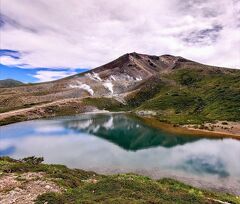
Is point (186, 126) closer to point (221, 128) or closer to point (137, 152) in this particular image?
point (221, 128)

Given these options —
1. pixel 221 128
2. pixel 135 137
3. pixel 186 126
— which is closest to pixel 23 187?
pixel 135 137

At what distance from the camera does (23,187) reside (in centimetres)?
2914

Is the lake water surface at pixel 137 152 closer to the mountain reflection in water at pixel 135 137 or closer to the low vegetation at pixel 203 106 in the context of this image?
the mountain reflection in water at pixel 135 137

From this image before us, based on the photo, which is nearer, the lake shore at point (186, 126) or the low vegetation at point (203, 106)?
the lake shore at point (186, 126)

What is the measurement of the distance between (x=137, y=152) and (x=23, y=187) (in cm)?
5005

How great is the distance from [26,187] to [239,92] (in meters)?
161

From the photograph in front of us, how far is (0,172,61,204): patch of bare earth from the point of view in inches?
1032

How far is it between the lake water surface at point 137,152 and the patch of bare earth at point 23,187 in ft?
79.0

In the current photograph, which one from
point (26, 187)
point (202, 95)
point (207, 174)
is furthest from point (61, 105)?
point (26, 187)

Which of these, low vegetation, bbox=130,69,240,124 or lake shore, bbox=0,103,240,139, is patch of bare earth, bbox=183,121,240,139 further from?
low vegetation, bbox=130,69,240,124

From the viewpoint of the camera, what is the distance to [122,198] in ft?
84.3

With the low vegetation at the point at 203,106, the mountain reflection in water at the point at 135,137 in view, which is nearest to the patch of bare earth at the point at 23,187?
the mountain reflection in water at the point at 135,137

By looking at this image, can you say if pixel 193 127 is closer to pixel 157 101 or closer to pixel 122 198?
pixel 157 101

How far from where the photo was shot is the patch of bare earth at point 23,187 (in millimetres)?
26214
